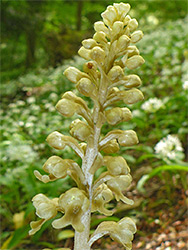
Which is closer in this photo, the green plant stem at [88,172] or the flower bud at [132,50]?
the green plant stem at [88,172]

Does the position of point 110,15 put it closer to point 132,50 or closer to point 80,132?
point 132,50

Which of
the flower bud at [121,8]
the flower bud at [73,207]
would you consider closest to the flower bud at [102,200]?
the flower bud at [73,207]

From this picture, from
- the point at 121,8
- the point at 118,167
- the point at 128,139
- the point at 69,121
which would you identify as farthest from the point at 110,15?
the point at 69,121

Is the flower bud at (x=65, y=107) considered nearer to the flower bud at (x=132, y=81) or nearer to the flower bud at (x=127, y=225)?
the flower bud at (x=132, y=81)

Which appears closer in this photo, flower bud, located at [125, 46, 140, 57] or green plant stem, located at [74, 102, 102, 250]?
green plant stem, located at [74, 102, 102, 250]

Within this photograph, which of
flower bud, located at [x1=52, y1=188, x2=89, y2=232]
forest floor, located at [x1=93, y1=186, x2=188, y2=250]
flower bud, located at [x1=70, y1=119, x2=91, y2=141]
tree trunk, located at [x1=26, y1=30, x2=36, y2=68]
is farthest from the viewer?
tree trunk, located at [x1=26, y1=30, x2=36, y2=68]

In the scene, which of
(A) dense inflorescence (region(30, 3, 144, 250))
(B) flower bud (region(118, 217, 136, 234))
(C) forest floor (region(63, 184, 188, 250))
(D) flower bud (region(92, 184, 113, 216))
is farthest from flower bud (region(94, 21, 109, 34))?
(C) forest floor (region(63, 184, 188, 250))

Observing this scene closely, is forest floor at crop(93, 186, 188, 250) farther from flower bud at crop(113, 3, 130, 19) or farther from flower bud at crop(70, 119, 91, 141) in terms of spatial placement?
flower bud at crop(113, 3, 130, 19)

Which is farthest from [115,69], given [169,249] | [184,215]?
[184,215]
